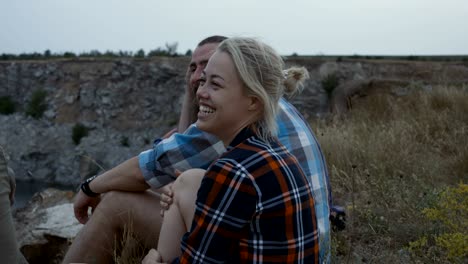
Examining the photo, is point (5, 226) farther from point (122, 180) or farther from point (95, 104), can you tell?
point (95, 104)

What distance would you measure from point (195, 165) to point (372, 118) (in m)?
5.81

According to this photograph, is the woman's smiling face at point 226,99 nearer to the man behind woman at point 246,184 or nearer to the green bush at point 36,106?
the man behind woman at point 246,184

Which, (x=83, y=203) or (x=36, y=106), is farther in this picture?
(x=36, y=106)

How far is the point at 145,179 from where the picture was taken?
258 cm

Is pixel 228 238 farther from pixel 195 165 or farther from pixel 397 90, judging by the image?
pixel 397 90

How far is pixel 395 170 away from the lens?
15.1 ft

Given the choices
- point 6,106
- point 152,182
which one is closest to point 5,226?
point 152,182

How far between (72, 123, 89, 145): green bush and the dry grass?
26.1 metres

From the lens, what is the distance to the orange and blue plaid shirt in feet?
5.20

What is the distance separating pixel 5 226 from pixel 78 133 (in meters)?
30.7

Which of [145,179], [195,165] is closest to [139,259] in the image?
[145,179]

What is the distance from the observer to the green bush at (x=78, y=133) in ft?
104

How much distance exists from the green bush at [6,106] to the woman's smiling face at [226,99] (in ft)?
116

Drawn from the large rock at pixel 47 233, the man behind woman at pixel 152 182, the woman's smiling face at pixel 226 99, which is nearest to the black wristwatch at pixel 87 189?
the man behind woman at pixel 152 182
